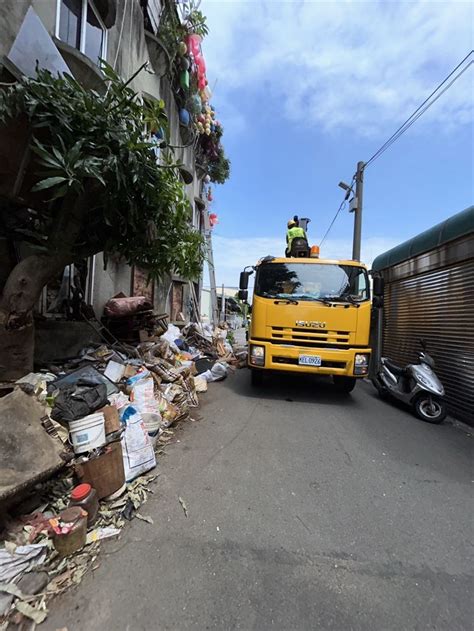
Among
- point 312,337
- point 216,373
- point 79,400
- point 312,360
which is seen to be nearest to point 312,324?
point 312,337

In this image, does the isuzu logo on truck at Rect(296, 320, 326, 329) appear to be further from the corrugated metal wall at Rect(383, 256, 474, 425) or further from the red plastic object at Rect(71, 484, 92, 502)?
the red plastic object at Rect(71, 484, 92, 502)

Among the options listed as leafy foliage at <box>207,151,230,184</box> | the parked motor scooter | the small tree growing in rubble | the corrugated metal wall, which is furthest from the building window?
leafy foliage at <box>207,151,230,184</box>

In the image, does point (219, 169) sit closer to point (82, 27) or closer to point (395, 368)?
point (82, 27)

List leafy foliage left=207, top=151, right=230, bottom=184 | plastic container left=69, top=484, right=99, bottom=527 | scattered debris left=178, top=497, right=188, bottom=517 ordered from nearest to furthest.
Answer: plastic container left=69, top=484, right=99, bottom=527 → scattered debris left=178, top=497, right=188, bottom=517 → leafy foliage left=207, top=151, right=230, bottom=184

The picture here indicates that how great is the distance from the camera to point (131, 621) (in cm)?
156

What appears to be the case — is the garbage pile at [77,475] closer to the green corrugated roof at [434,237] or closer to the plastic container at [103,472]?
the plastic container at [103,472]

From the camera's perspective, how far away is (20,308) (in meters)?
3.07

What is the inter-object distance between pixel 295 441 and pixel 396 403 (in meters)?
3.03

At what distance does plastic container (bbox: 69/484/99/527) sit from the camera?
2.18 meters

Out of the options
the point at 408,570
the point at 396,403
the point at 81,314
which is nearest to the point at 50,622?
the point at 408,570

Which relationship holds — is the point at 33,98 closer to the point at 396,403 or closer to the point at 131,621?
the point at 131,621

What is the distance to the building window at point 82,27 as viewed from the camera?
14.6 feet

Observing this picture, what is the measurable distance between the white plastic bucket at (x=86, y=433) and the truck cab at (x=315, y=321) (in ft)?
9.70

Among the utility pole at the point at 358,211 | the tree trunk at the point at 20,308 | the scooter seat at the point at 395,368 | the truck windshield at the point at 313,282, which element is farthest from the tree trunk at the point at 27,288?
the utility pole at the point at 358,211
